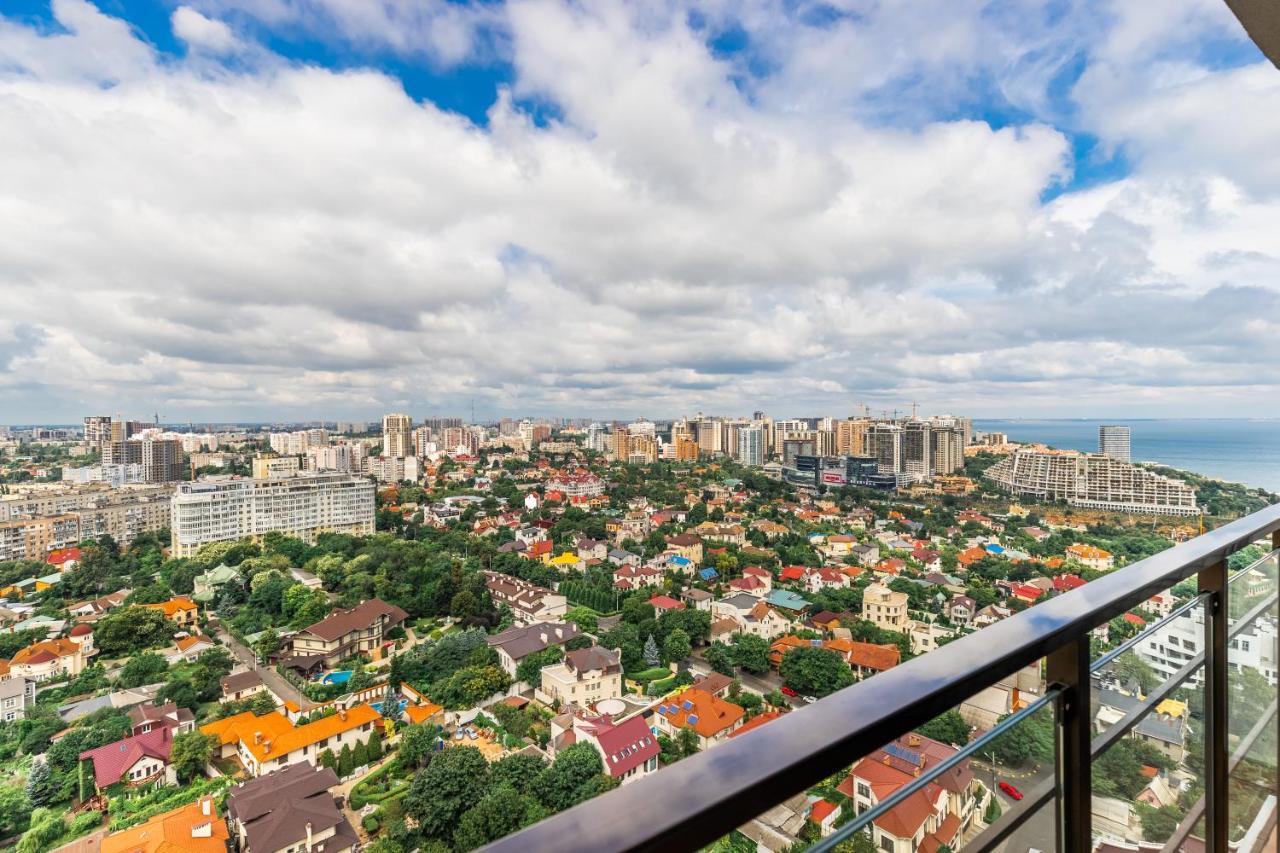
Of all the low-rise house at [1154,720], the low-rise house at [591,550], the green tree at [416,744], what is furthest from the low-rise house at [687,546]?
the low-rise house at [1154,720]

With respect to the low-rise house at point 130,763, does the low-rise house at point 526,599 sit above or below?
above

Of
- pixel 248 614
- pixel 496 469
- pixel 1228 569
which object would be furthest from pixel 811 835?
pixel 496 469

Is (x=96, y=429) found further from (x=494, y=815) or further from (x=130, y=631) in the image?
(x=494, y=815)

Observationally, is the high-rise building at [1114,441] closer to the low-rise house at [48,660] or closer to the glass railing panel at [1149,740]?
the glass railing panel at [1149,740]

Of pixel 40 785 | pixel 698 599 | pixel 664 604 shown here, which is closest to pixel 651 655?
pixel 664 604

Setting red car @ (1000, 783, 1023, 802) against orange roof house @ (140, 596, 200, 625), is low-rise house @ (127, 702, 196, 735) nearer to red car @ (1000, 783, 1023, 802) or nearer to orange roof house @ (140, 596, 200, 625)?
orange roof house @ (140, 596, 200, 625)

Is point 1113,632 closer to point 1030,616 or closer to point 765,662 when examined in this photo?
point 1030,616

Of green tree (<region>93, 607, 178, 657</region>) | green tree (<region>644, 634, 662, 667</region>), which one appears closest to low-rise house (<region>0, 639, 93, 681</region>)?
green tree (<region>93, 607, 178, 657</region>)

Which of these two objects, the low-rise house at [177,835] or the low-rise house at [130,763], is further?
the low-rise house at [130,763]
